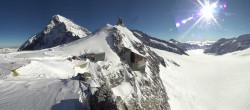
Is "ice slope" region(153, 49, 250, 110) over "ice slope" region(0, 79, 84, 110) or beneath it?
beneath

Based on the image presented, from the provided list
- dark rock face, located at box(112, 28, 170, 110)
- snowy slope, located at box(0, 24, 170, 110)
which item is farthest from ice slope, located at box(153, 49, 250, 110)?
snowy slope, located at box(0, 24, 170, 110)

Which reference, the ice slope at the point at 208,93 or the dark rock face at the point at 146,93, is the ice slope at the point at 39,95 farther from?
the ice slope at the point at 208,93

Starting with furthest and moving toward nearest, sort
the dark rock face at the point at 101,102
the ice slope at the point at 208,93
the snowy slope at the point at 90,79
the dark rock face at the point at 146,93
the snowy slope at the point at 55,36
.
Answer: the snowy slope at the point at 55,36 < the ice slope at the point at 208,93 < the dark rock face at the point at 146,93 < the snowy slope at the point at 90,79 < the dark rock face at the point at 101,102

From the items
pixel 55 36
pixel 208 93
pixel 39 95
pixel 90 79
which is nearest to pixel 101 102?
pixel 39 95

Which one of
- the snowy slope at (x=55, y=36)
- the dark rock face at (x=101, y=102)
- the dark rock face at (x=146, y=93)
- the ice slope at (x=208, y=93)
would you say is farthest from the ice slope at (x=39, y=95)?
the snowy slope at (x=55, y=36)

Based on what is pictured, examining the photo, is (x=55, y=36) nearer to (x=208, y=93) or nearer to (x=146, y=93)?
(x=208, y=93)

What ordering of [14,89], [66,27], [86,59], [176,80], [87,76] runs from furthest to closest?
[66,27]
[176,80]
[86,59]
[87,76]
[14,89]

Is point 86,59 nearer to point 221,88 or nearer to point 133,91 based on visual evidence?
point 133,91

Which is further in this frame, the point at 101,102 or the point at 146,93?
the point at 146,93

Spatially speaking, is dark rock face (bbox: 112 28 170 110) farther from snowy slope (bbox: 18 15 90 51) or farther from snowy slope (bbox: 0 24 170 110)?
snowy slope (bbox: 18 15 90 51)

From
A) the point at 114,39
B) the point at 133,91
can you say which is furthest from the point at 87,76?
the point at 114,39

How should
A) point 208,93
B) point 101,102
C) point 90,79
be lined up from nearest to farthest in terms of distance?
point 101,102
point 90,79
point 208,93
